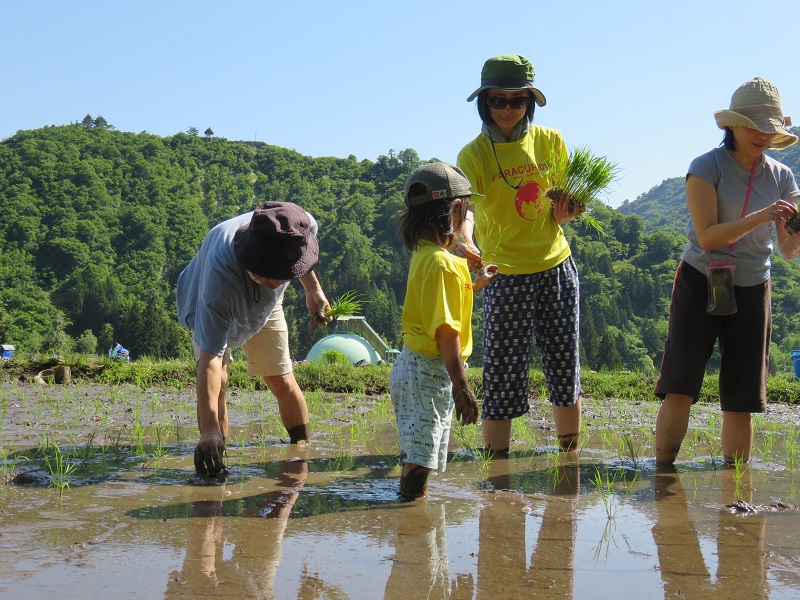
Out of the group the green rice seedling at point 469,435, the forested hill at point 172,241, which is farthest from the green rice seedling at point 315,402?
the forested hill at point 172,241

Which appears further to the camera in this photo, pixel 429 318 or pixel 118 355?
pixel 118 355

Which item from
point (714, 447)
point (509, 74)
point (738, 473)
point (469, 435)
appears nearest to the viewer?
point (738, 473)

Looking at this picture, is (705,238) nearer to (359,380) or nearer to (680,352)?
(680,352)

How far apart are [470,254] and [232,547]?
70.3 inches

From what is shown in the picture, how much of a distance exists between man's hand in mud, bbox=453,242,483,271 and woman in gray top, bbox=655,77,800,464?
115cm

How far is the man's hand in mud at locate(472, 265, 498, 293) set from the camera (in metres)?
3.90

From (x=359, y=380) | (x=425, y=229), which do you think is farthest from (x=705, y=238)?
(x=359, y=380)

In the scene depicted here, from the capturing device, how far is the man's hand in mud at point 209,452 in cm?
380

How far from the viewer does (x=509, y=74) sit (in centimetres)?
455

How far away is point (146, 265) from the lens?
91250mm

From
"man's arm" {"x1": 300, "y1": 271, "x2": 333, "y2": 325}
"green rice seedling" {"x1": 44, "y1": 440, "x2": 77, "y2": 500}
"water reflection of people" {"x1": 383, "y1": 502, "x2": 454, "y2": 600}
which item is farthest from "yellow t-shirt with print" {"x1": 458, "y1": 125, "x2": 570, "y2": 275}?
"green rice seedling" {"x1": 44, "y1": 440, "x2": 77, "y2": 500}

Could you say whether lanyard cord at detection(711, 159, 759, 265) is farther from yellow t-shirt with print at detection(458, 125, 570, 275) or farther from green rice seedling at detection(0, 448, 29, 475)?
green rice seedling at detection(0, 448, 29, 475)

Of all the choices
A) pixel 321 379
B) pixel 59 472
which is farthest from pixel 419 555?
pixel 321 379

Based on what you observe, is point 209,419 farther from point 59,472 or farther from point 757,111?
point 757,111
